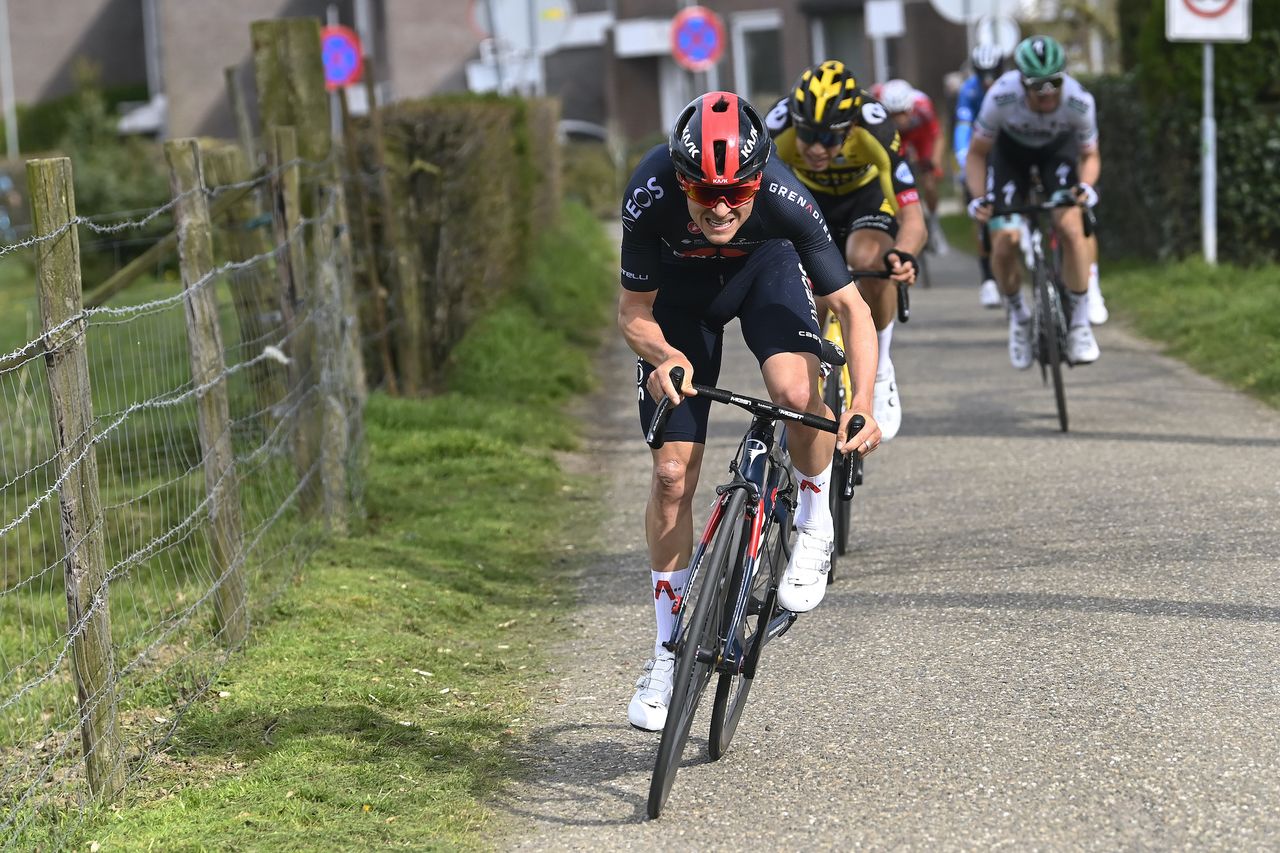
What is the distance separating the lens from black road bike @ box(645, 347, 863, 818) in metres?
4.78

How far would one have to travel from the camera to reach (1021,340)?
10570 millimetres

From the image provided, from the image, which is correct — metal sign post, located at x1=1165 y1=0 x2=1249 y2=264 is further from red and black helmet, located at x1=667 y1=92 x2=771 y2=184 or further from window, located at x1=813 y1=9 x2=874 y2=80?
window, located at x1=813 y1=9 x2=874 y2=80

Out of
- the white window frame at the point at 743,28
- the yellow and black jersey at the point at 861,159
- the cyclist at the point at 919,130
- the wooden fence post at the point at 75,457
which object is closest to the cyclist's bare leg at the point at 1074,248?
the yellow and black jersey at the point at 861,159

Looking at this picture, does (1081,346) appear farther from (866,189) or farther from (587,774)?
(587,774)

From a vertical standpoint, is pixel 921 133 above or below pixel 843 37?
below

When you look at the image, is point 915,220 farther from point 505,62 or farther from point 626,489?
point 505,62

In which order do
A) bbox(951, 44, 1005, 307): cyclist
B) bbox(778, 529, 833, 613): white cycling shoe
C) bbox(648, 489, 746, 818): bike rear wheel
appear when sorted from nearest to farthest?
bbox(648, 489, 746, 818): bike rear wheel
bbox(778, 529, 833, 613): white cycling shoe
bbox(951, 44, 1005, 307): cyclist

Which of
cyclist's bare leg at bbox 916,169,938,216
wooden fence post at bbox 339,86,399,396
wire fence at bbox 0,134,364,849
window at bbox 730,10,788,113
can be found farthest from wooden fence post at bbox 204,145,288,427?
window at bbox 730,10,788,113

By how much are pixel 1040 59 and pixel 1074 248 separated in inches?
43.3

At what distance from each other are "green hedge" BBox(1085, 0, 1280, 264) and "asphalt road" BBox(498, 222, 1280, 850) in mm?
5694

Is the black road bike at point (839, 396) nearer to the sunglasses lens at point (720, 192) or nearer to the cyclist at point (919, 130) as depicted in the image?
the sunglasses lens at point (720, 192)

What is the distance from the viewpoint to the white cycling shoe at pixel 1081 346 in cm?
1034

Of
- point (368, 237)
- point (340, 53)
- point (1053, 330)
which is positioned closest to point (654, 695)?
point (1053, 330)

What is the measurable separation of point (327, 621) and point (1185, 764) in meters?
3.47
